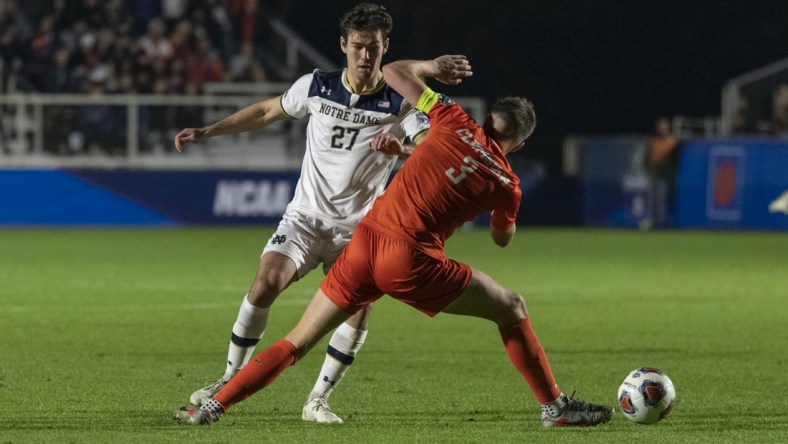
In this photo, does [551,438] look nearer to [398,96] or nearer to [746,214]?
Result: [398,96]

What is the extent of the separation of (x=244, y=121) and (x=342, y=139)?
1.78 feet

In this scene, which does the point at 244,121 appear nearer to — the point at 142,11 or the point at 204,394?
the point at 204,394

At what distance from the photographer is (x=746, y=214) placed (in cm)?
2578

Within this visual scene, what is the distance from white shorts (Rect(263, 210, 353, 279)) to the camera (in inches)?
293

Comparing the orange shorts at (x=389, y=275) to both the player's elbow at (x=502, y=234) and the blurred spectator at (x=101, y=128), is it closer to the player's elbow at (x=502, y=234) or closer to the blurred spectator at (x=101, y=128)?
the player's elbow at (x=502, y=234)

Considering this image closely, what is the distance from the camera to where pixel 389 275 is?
6.53 metres

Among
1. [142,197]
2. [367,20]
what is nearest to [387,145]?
[367,20]

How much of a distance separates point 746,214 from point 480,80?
9886 millimetres

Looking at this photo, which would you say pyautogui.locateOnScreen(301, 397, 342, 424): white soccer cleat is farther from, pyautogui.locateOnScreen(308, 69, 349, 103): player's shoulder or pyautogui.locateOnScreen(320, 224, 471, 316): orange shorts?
→ pyautogui.locateOnScreen(308, 69, 349, 103): player's shoulder

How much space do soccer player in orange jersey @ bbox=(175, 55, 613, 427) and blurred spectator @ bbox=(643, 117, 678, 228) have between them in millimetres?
20177

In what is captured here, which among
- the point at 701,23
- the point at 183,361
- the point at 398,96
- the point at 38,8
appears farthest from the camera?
the point at 701,23

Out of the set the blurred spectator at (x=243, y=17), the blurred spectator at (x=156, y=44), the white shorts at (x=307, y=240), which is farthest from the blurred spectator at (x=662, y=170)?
the white shorts at (x=307, y=240)

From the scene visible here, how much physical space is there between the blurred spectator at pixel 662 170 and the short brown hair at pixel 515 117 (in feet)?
66.3

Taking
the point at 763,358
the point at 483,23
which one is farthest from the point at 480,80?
the point at 763,358
